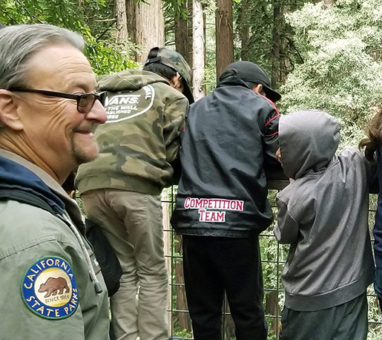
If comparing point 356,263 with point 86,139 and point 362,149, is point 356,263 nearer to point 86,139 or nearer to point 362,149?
point 362,149

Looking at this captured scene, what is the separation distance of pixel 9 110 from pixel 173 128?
1837 mm

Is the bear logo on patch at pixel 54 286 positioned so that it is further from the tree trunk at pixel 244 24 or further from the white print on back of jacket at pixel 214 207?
the tree trunk at pixel 244 24

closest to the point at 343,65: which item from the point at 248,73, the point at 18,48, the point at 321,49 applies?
the point at 321,49

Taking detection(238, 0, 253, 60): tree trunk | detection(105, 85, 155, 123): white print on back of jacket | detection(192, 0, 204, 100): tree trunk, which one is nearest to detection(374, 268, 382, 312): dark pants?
detection(105, 85, 155, 123): white print on back of jacket

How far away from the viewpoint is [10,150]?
56.4 inches

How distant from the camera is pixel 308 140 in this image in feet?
8.91

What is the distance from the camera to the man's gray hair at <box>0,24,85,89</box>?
140cm

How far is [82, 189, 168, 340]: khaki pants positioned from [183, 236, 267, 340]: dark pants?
0.18 meters

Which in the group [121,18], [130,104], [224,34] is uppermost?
[224,34]

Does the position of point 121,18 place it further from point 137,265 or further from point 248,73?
point 137,265

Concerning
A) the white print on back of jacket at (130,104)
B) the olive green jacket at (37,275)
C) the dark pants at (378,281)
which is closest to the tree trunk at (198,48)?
the white print on back of jacket at (130,104)

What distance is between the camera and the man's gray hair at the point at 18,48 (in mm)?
1404

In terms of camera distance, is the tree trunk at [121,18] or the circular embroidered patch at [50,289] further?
the tree trunk at [121,18]

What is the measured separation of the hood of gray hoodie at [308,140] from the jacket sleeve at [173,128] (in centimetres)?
66
